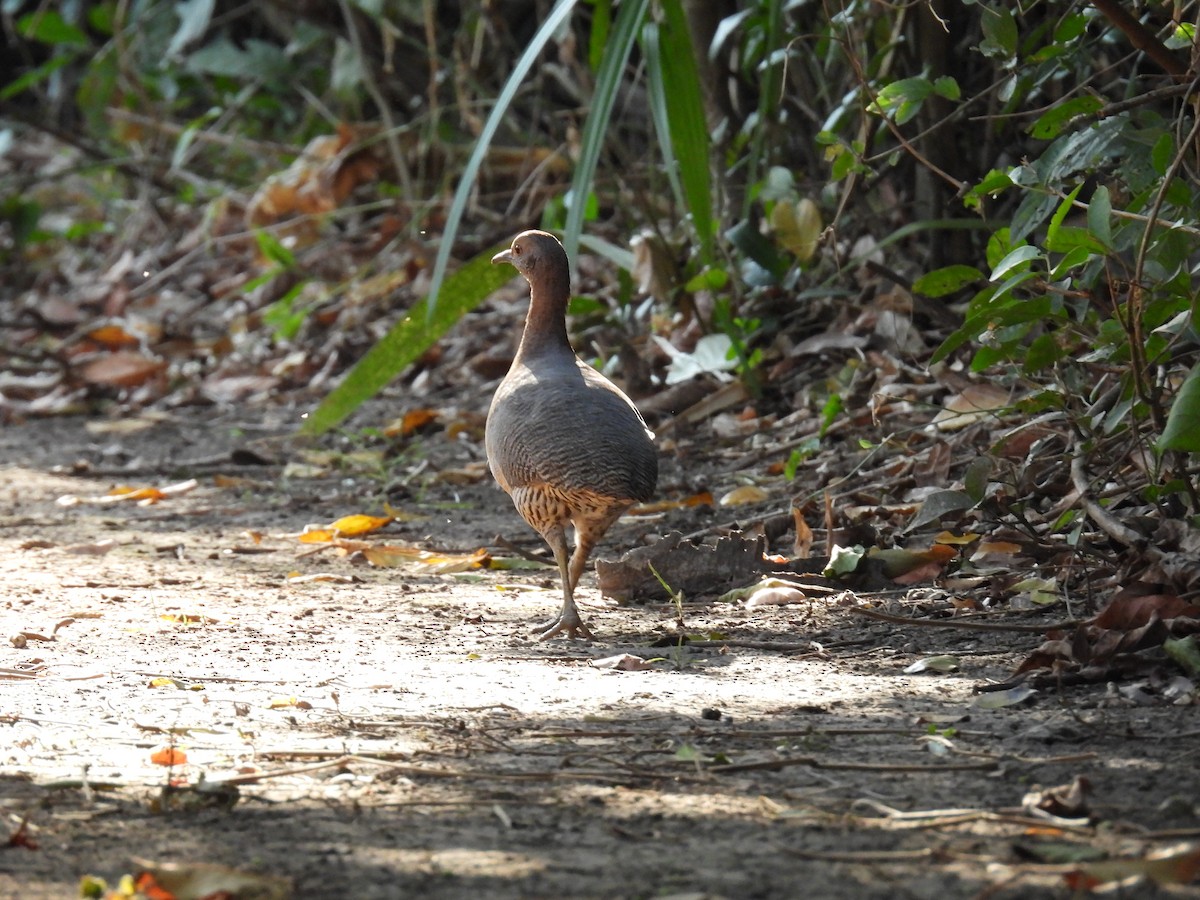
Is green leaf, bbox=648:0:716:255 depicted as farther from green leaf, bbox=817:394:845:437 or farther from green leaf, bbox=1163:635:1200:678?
green leaf, bbox=1163:635:1200:678

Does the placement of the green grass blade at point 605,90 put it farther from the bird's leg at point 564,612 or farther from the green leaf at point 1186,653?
the green leaf at point 1186,653

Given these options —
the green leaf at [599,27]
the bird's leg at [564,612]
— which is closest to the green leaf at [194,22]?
the green leaf at [599,27]

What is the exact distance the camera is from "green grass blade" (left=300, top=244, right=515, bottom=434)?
6004mm

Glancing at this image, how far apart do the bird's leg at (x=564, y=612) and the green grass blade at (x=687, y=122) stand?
1.24 metres

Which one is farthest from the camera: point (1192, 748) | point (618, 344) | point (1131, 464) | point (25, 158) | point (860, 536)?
point (25, 158)

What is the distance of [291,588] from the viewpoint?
4438 mm

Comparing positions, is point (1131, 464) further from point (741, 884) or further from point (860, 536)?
point (741, 884)

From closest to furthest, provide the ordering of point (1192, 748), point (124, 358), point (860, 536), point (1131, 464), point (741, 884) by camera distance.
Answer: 1. point (741, 884)
2. point (1192, 748)
3. point (1131, 464)
4. point (860, 536)
5. point (124, 358)

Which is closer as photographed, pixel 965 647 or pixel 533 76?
pixel 965 647

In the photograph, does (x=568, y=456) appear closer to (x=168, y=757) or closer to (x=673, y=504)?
(x=673, y=504)

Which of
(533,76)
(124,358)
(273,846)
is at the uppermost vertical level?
(533,76)

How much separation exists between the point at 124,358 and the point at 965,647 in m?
6.36

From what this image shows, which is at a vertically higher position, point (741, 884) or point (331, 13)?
point (331, 13)

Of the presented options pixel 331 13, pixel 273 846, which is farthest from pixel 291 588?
pixel 331 13
